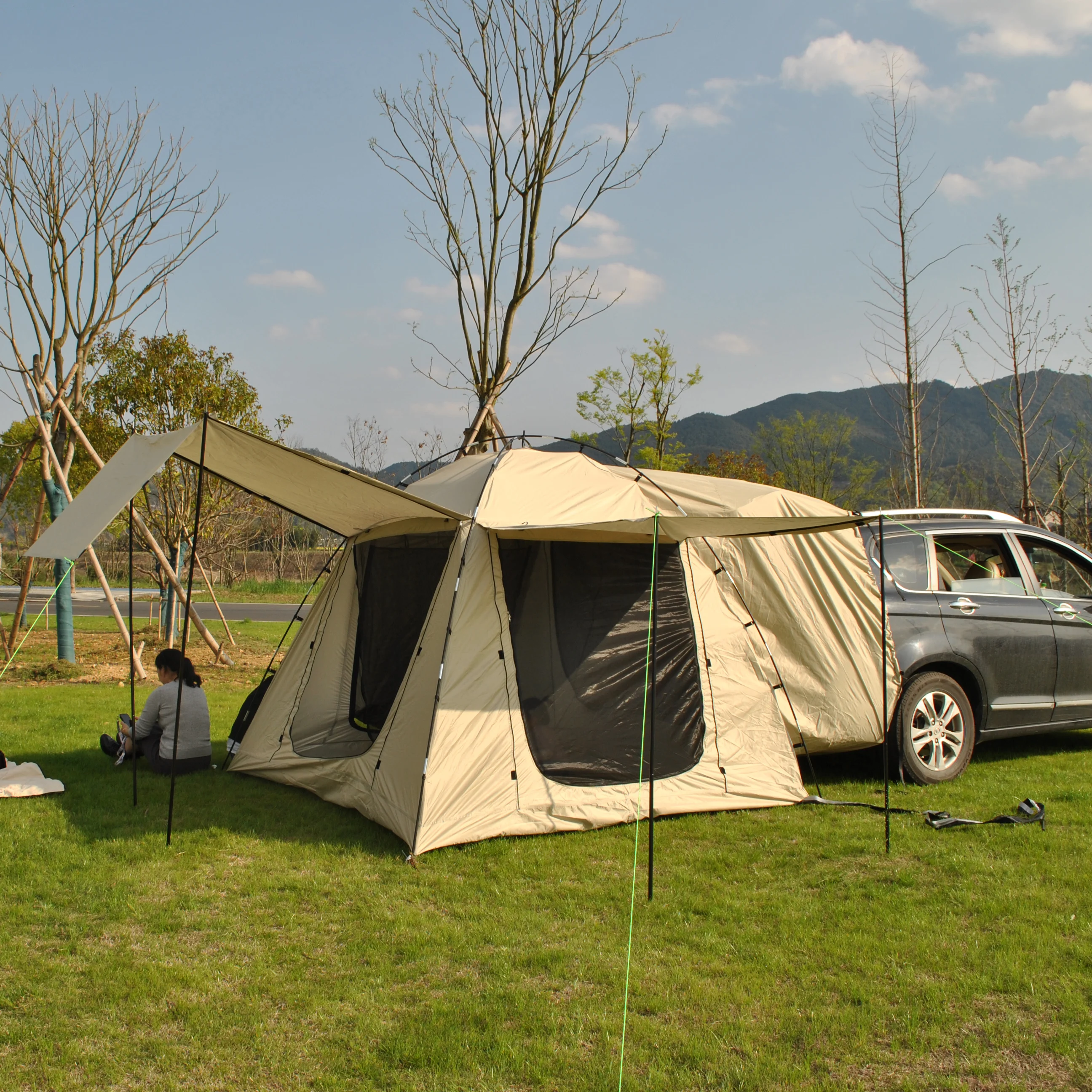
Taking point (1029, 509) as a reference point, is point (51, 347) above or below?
above

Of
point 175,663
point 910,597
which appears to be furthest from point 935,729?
point 175,663

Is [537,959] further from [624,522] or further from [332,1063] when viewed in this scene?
[624,522]

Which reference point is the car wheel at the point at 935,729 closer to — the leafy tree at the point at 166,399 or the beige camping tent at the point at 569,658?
the beige camping tent at the point at 569,658

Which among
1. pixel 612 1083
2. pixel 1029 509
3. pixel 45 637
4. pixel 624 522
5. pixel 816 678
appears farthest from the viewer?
pixel 45 637

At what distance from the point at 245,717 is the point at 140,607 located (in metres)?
14.8

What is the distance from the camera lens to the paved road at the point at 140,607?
67.8 ft

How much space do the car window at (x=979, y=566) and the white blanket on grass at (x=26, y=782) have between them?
646 centimetres

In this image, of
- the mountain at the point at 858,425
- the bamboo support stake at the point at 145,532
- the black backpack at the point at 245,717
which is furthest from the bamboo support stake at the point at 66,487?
the mountain at the point at 858,425

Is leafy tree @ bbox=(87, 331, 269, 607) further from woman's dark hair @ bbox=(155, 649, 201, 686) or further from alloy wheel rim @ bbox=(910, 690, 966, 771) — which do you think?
alloy wheel rim @ bbox=(910, 690, 966, 771)

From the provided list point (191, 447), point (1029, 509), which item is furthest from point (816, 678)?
point (1029, 509)

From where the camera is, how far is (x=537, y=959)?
12.4ft

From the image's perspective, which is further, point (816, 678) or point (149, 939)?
point (816, 678)

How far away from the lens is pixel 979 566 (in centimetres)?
715

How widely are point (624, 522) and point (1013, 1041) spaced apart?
2676 millimetres
